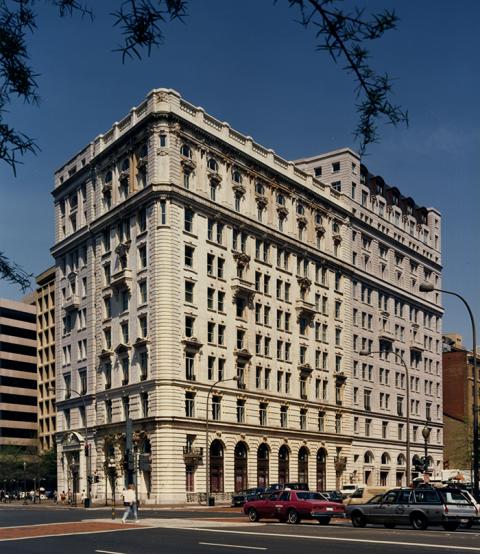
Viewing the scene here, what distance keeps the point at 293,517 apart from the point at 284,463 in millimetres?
47986

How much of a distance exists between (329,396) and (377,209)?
26079 mm

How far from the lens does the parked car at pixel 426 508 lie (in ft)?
118

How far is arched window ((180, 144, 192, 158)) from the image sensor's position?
261 ft

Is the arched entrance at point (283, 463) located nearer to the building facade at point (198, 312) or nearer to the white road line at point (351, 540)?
the building facade at point (198, 312)

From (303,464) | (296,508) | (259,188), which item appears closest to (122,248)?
(259,188)

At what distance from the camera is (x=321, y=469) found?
3718 inches

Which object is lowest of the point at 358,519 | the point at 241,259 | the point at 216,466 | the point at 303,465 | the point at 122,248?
the point at 303,465

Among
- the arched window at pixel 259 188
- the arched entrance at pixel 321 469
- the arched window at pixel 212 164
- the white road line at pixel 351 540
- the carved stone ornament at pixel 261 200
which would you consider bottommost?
the arched entrance at pixel 321 469

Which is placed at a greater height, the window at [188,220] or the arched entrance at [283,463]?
the window at [188,220]

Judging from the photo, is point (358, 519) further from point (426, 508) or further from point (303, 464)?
point (303, 464)

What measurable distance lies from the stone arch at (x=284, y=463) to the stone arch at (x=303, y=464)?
207 centimetres

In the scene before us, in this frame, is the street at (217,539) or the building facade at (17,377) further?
the building facade at (17,377)

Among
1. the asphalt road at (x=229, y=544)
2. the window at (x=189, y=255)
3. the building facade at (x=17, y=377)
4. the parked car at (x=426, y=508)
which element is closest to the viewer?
the asphalt road at (x=229, y=544)

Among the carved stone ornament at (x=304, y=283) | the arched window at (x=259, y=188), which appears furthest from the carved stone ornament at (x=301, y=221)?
the arched window at (x=259, y=188)
